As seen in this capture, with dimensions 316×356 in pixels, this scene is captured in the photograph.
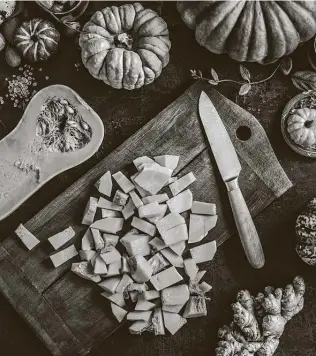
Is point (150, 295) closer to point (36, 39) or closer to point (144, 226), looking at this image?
point (144, 226)

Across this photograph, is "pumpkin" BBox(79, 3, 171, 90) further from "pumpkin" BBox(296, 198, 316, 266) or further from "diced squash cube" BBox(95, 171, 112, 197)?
"pumpkin" BBox(296, 198, 316, 266)

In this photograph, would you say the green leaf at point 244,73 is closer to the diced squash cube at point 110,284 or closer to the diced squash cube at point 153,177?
the diced squash cube at point 153,177

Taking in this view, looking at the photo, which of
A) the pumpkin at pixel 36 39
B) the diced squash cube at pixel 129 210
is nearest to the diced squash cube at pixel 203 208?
the diced squash cube at pixel 129 210

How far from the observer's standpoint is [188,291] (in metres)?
2.01

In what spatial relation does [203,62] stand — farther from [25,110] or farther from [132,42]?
[25,110]

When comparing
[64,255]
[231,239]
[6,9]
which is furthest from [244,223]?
[6,9]

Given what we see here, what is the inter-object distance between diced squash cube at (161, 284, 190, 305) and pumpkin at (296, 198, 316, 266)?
0.41 m

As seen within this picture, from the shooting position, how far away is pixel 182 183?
2012 millimetres

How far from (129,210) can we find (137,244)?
118 millimetres

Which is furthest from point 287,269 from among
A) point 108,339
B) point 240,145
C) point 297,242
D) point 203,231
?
point 108,339

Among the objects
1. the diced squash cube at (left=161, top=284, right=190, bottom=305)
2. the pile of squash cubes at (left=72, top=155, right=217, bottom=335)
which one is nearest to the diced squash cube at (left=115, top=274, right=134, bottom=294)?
the pile of squash cubes at (left=72, top=155, right=217, bottom=335)

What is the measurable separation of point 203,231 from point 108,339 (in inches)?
20.2

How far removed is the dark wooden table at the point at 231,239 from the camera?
2059 mm

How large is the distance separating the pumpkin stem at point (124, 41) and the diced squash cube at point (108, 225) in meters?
0.58
